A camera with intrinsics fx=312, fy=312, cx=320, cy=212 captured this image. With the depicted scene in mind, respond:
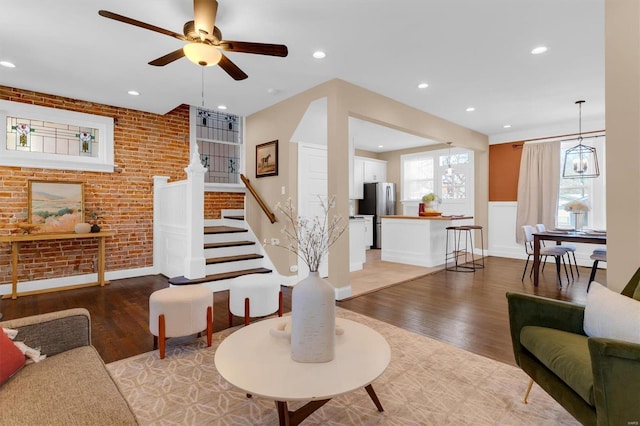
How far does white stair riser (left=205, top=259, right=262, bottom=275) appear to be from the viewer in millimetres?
4324

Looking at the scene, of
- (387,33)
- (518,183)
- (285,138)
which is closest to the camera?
(387,33)

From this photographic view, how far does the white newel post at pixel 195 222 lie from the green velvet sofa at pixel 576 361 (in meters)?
3.45

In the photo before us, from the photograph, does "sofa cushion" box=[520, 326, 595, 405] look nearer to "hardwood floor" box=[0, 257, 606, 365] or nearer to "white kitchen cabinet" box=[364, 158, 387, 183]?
"hardwood floor" box=[0, 257, 606, 365]

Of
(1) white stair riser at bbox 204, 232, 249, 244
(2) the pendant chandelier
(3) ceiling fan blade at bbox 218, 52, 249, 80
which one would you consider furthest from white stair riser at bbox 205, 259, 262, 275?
(2) the pendant chandelier

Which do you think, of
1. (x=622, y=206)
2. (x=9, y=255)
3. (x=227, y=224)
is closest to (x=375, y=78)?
(x=622, y=206)

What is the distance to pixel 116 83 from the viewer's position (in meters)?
3.89

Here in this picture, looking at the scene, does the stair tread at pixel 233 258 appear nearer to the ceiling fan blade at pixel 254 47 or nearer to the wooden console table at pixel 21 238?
the wooden console table at pixel 21 238

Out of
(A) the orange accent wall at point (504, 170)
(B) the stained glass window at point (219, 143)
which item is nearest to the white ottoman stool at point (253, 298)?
(B) the stained glass window at point (219, 143)

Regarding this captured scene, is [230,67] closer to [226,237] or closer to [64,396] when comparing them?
[64,396]

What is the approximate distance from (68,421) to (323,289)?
1.00 meters

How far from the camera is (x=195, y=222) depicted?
3971 mm

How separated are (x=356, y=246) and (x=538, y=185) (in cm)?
389

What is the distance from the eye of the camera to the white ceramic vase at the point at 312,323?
146 centimetres

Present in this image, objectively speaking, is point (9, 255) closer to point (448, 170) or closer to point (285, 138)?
point (285, 138)
